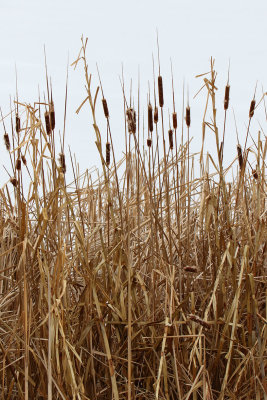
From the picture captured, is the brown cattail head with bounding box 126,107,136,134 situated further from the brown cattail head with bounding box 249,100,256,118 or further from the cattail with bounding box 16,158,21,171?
the brown cattail head with bounding box 249,100,256,118

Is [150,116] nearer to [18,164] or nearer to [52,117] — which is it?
[52,117]

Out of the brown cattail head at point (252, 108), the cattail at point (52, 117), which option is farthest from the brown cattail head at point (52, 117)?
the brown cattail head at point (252, 108)

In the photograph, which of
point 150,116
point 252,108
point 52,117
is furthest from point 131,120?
point 252,108

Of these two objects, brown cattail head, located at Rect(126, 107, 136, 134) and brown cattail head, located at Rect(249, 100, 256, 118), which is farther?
brown cattail head, located at Rect(249, 100, 256, 118)

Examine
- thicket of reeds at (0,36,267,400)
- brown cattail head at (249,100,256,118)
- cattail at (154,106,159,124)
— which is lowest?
thicket of reeds at (0,36,267,400)

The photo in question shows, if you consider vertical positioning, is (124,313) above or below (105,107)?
below

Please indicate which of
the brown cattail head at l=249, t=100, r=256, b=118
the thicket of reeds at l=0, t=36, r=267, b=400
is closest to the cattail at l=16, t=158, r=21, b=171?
the thicket of reeds at l=0, t=36, r=267, b=400

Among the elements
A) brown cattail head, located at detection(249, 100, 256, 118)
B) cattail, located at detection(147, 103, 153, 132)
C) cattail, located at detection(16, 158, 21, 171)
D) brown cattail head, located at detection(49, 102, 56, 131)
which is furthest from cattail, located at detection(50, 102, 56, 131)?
brown cattail head, located at detection(249, 100, 256, 118)

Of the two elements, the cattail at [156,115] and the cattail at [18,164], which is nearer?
the cattail at [18,164]

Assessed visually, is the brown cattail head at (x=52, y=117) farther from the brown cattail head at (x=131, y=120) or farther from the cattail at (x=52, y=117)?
the brown cattail head at (x=131, y=120)

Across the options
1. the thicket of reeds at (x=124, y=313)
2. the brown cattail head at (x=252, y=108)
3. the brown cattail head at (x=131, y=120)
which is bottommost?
the thicket of reeds at (x=124, y=313)

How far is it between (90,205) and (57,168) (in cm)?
116

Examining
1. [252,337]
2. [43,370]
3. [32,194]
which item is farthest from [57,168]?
[252,337]

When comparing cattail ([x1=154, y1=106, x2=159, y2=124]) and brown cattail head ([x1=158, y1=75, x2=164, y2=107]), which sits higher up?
brown cattail head ([x1=158, y1=75, x2=164, y2=107])
